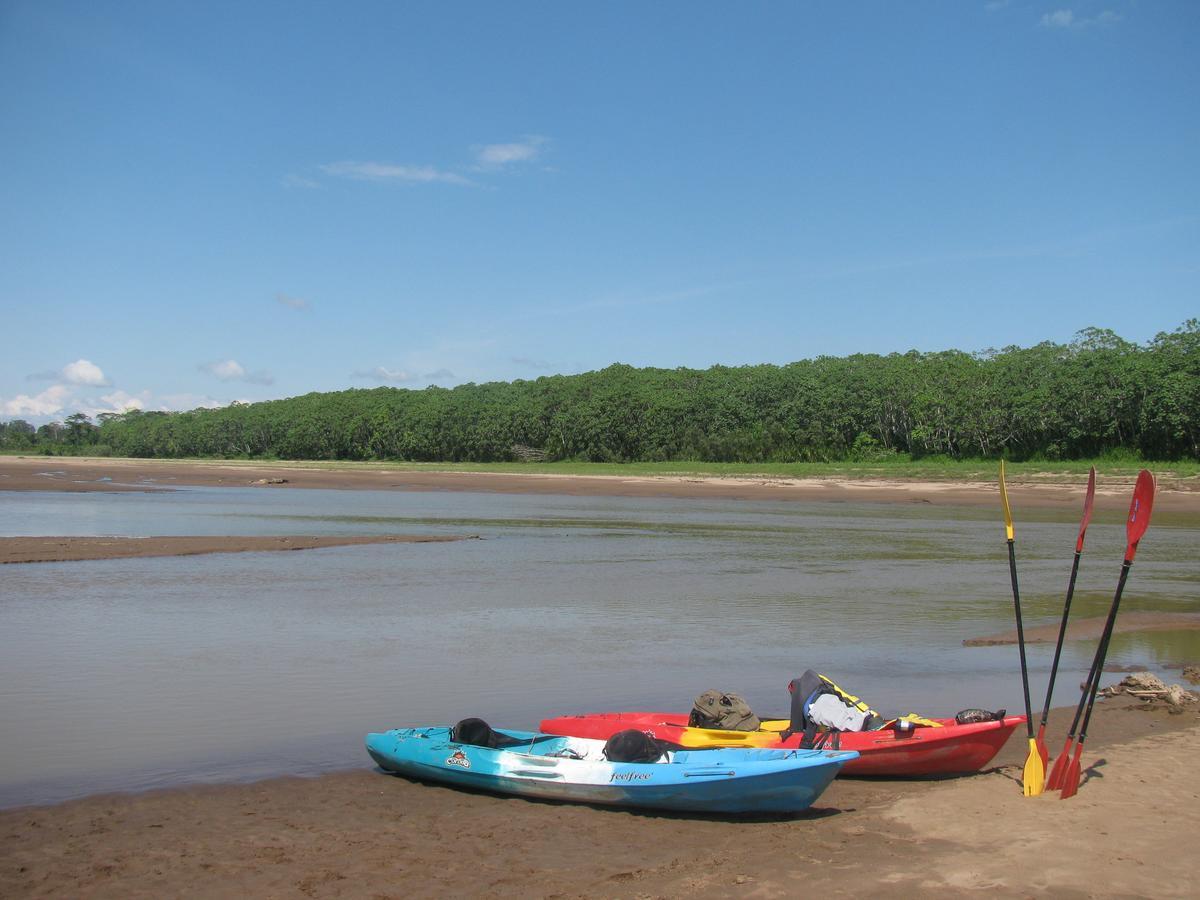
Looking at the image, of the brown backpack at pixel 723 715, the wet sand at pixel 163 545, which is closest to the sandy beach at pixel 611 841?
the brown backpack at pixel 723 715

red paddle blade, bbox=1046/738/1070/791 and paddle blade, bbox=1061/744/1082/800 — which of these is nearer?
paddle blade, bbox=1061/744/1082/800

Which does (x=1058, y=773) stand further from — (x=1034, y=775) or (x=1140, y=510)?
(x=1140, y=510)

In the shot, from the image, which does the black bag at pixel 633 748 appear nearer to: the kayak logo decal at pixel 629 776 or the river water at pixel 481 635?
the kayak logo decal at pixel 629 776

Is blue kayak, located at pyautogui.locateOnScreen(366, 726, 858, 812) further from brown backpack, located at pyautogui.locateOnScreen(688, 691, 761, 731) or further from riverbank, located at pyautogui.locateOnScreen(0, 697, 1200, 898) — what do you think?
brown backpack, located at pyautogui.locateOnScreen(688, 691, 761, 731)

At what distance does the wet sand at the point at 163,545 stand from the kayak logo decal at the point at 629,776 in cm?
1845

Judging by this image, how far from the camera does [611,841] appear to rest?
7371 millimetres

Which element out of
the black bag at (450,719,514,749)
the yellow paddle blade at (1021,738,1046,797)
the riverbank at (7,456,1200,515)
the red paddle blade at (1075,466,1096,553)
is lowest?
the yellow paddle blade at (1021,738,1046,797)

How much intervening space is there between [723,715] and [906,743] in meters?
1.53

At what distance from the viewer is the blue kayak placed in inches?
299

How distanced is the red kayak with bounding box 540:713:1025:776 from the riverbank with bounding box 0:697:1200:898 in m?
0.14

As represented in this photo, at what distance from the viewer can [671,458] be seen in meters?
80.0

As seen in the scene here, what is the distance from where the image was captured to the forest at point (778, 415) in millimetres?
54344

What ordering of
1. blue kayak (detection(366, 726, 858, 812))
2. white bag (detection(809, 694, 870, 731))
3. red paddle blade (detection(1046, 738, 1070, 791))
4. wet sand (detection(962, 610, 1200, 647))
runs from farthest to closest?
wet sand (detection(962, 610, 1200, 647)) < white bag (detection(809, 694, 870, 731)) < red paddle blade (detection(1046, 738, 1070, 791)) < blue kayak (detection(366, 726, 858, 812))

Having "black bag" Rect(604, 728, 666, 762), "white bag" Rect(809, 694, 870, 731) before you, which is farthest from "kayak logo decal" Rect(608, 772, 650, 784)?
"white bag" Rect(809, 694, 870, 731)
